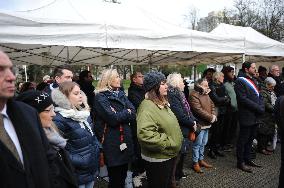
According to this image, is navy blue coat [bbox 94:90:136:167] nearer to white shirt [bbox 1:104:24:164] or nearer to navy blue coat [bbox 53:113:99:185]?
navy blue coat [bbox 53:113:99:185]

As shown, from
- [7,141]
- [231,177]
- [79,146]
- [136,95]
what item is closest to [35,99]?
[7,141]

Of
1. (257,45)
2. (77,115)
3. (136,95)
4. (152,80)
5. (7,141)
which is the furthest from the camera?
(257,45)

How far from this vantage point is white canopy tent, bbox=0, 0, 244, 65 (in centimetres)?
452

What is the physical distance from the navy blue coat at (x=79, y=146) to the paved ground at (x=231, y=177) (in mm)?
2289

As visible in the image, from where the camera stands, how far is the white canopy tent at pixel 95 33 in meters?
4.52

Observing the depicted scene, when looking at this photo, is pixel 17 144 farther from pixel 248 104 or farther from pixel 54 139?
pixel 248 104

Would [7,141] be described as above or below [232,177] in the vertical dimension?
above

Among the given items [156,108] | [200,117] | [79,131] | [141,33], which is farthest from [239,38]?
[79,131]

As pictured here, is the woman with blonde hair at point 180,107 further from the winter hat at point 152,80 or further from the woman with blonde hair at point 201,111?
the winter hat at point 152,80

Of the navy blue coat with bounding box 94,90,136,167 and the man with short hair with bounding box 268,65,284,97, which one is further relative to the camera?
the man with short hair with bounding box 268,65,284,97

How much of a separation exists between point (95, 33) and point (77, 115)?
2.10 metres

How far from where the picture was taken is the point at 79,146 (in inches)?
128

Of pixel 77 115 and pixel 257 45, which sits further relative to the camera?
pixel 257 45

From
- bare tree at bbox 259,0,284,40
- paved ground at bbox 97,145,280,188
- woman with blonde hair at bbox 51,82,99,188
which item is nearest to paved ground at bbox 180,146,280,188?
paved ground at bbox 97,145,280,188
